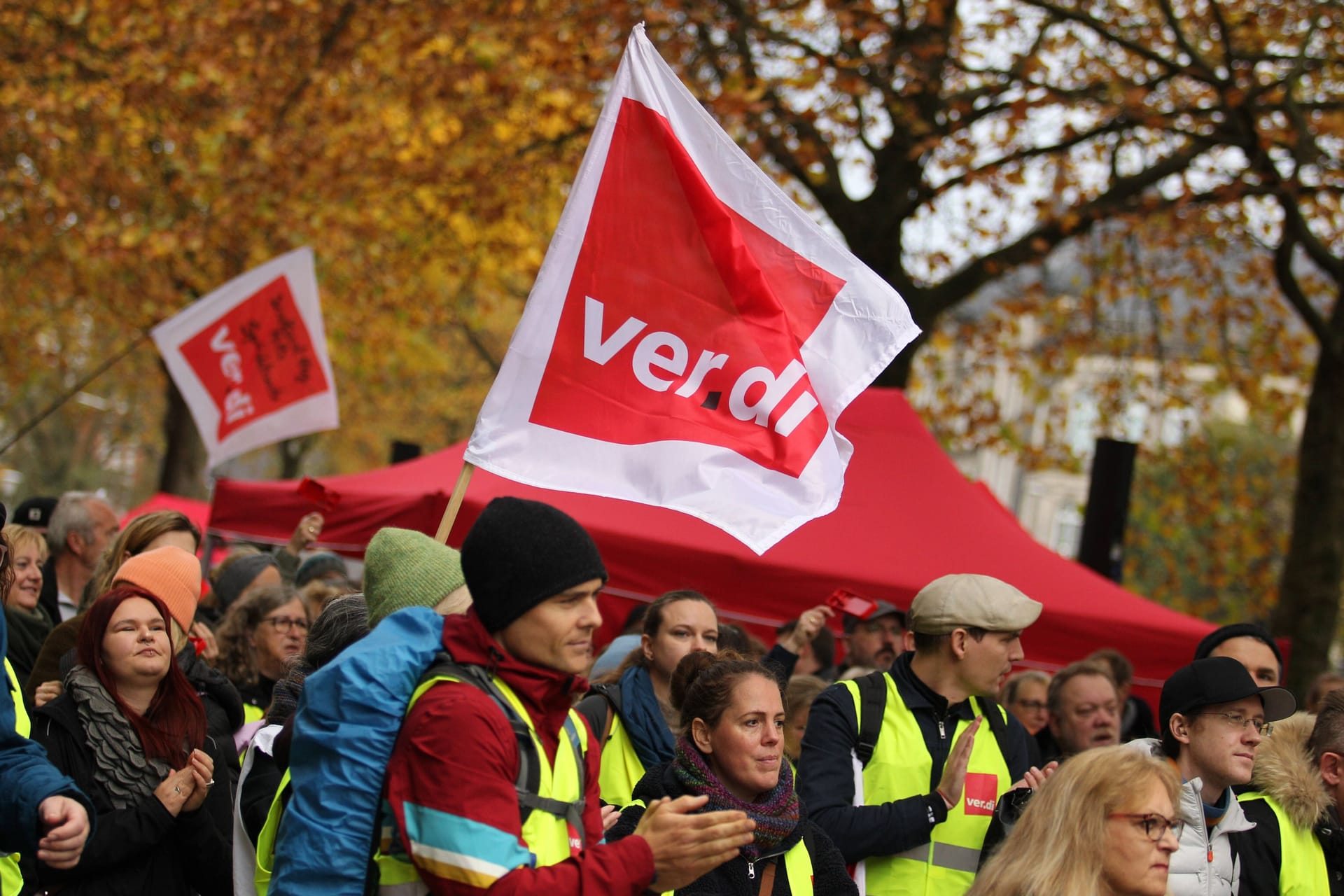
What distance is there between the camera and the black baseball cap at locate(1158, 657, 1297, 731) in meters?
3.95

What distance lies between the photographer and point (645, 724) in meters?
4.32

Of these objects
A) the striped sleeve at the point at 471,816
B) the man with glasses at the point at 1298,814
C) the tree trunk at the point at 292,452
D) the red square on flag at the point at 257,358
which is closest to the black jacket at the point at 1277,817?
the man with glasses at the point at 1298,814

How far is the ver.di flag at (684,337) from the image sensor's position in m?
3.98

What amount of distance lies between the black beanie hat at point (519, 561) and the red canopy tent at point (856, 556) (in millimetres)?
4702

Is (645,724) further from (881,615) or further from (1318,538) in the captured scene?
(1318,538)

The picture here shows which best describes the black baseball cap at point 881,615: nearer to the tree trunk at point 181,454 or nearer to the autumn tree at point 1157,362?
the autumn tree at point 1157,362

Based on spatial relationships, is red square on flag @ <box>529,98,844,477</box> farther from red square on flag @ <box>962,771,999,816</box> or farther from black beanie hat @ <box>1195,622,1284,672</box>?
black beanie hat @ <box>1195,622,1284,672</box>

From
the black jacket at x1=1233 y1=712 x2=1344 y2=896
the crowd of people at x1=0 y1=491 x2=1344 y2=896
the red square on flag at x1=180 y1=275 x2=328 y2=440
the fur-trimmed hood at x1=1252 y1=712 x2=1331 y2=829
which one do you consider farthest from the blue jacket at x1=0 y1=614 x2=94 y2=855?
the red square on flag at x1=180 y1=275 x2=328 y2=440

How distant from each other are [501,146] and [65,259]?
5769 millimetres

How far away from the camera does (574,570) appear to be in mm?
2570

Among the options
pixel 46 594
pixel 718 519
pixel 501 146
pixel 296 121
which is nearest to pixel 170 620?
pixel 718 519

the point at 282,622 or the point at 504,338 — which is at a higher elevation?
the point at 504,338

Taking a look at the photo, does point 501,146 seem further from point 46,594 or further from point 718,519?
point 718,519

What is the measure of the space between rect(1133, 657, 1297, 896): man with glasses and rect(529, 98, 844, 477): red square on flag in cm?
127
